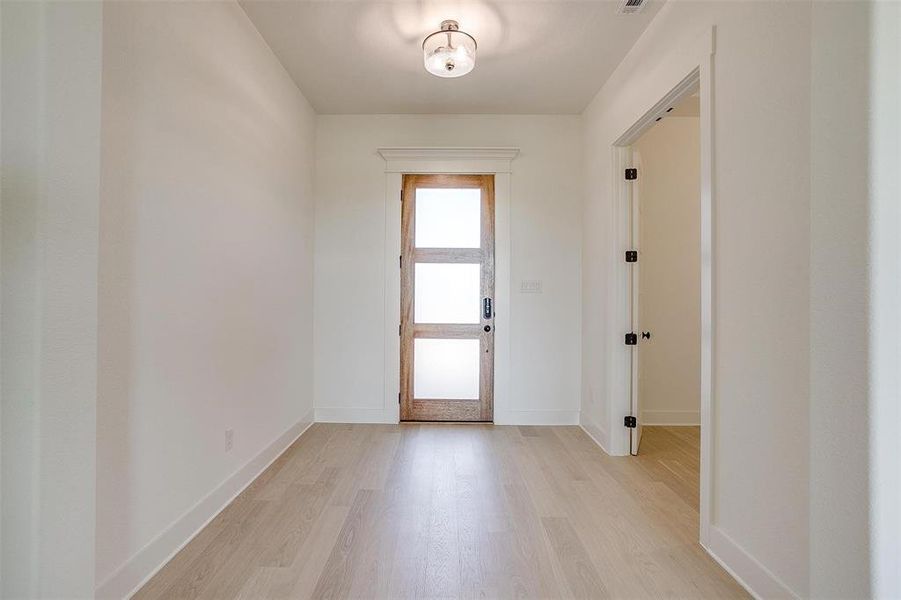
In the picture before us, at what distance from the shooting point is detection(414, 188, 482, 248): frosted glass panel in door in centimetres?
400

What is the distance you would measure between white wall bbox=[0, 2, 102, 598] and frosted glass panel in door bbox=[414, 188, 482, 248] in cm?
314

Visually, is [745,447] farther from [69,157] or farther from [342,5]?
[342,5]

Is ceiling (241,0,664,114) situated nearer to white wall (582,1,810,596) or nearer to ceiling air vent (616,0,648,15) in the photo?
ceiling air vent (616,0,648,15)

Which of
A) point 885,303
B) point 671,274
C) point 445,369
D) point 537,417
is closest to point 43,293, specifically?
point 885,303

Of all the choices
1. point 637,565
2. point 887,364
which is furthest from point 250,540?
point 887,364

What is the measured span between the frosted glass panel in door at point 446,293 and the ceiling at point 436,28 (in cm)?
141

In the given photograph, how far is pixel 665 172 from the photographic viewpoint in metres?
3.99

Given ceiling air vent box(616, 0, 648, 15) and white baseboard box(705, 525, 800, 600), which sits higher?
ceiling air vent box(616, 0, 648, 15)

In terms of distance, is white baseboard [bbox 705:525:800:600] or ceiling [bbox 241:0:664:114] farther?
ceiling [bbox 241:0:664:114]

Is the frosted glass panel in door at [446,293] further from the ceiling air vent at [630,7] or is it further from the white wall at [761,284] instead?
the white wall at [761,284]

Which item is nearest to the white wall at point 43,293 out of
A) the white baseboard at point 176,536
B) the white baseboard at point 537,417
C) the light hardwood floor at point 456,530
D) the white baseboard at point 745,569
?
the white baseboard at point 176,536

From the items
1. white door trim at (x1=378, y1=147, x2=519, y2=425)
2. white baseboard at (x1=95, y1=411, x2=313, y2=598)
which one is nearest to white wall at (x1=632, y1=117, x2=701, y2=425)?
white door trim at (x1=378, y1=147, x2=519, y2=425)

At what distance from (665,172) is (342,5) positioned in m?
3.04

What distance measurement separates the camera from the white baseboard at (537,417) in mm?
3932
